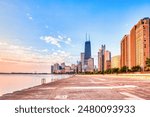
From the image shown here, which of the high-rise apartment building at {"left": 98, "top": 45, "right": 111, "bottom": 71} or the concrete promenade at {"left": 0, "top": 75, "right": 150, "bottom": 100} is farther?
the high-rise apartment building at {"left": 98, "top": 45, "right": 111, "bottom": 71}

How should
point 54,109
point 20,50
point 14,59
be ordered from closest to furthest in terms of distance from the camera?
point 54,109, point 20,50, point 14,59

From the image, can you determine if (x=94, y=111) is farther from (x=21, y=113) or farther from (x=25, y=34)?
(x=25, y=34)

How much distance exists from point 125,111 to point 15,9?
1065cm

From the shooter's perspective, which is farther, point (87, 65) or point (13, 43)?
point (87, 65)

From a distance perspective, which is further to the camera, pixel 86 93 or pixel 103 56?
pixel 103 56

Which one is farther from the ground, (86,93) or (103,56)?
(103,56)

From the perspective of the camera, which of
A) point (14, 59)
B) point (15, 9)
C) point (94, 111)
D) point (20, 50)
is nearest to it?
point (94, 111)

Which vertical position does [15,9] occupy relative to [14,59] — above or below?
above

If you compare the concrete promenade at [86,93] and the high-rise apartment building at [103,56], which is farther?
the high-rise apartment building at [103,56]

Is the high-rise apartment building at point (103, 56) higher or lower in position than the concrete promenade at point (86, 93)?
higher

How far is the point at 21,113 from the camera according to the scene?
13.1m

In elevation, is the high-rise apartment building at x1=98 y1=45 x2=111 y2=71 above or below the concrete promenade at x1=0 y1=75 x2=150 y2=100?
above

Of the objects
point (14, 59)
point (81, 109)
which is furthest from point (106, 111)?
point (14, 59)

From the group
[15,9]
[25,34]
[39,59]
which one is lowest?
[39,59]
